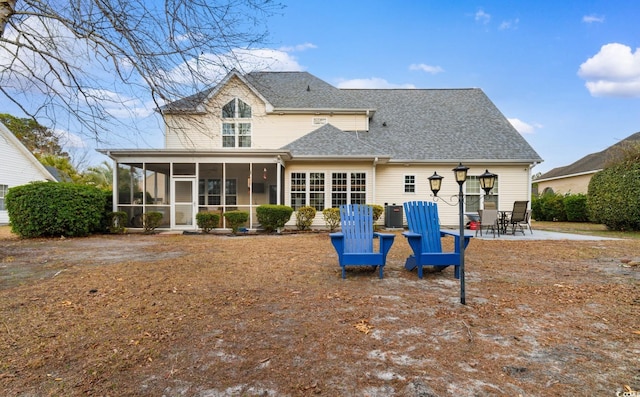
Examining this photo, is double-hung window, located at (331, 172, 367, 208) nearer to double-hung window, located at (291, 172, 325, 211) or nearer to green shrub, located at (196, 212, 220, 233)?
double-hung window, located at (291, 172, 325, 211)

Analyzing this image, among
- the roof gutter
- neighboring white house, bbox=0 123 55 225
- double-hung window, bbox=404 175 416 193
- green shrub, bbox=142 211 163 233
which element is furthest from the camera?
neighboring white house, bbox=0 123 55 225

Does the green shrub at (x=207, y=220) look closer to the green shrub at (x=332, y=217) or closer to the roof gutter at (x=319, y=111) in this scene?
the green shrub at (x=332, y=217)

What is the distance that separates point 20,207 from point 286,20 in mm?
10450

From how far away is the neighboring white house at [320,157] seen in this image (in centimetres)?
1238

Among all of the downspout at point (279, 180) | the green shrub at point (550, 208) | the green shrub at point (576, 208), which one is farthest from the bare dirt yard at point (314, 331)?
the green shrub at point (550, 208)

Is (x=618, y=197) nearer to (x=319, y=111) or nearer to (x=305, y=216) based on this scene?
(x=305, y=216)

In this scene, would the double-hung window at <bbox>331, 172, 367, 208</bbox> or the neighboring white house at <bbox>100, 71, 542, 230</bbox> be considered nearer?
the neighboring white house at <bbox>100, 71, 542, 230</bbox>

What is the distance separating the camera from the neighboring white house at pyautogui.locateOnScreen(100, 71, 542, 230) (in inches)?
488

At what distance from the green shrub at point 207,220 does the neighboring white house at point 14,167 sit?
45.9ft

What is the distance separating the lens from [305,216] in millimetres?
12359

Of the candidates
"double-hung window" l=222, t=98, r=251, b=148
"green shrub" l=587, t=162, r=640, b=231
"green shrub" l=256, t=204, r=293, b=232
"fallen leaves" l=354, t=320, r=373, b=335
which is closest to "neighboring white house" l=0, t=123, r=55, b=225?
"double-hung window" l=222, t=98, r=251, b=148

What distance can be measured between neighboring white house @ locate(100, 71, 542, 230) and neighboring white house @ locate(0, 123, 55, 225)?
10.5 meters

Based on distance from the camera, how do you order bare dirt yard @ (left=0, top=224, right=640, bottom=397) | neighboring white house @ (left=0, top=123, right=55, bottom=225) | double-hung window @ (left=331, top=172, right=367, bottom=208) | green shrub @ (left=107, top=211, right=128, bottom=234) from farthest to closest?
neighboring white house @ (left=0, top=123, right=55, bottom=225) < double-hung window @ (left=331, top=172, right=367, bottom=208) < green shrub @ (left=107, top=211, right=128, bottom=234) < bare dirt yard @ (left=0, top=224, right=640, bottom=397)

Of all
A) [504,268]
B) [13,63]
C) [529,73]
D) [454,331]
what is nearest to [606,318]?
[454,331]
